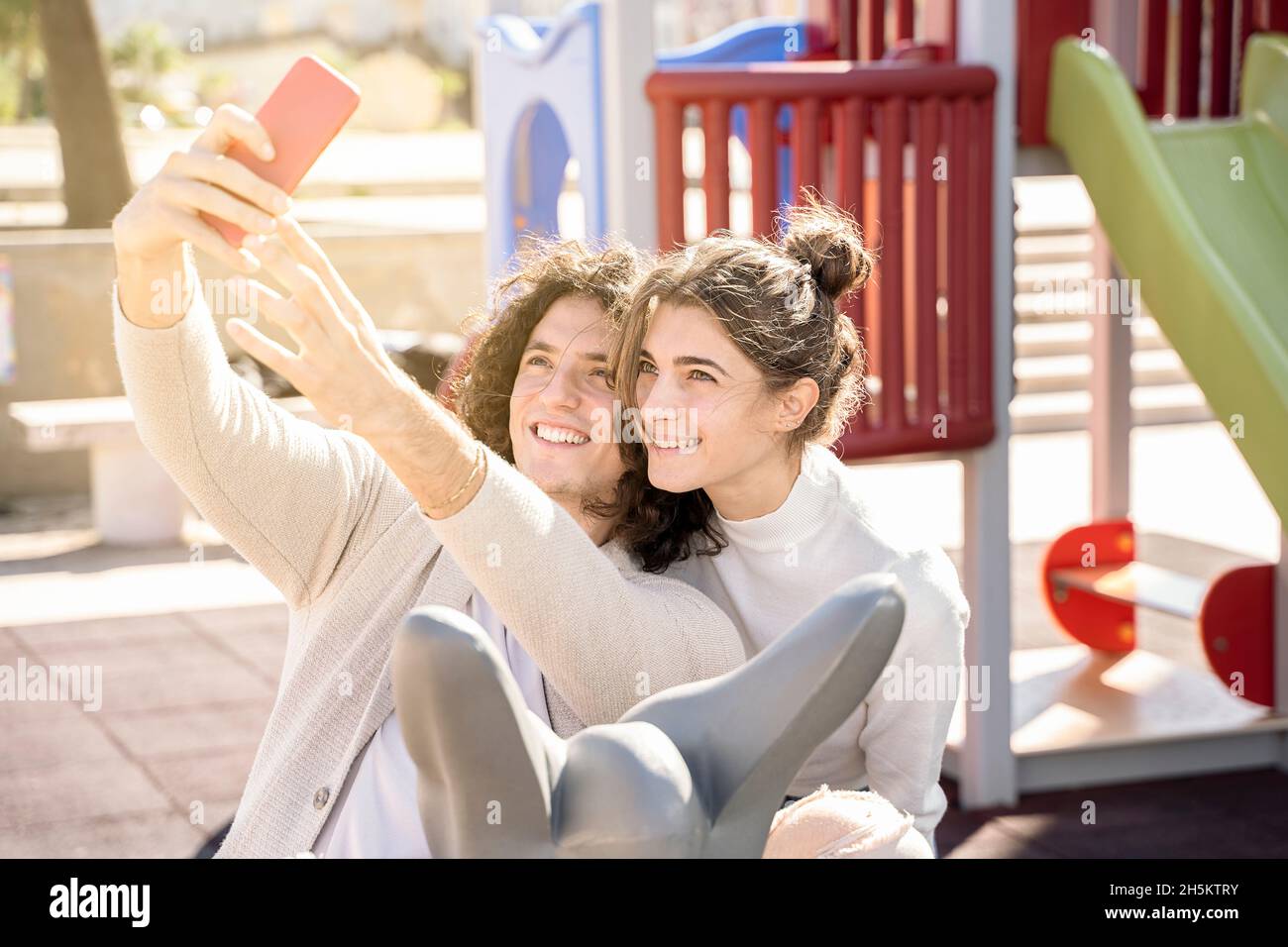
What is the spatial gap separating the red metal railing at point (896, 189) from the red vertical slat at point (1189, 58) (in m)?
0.90

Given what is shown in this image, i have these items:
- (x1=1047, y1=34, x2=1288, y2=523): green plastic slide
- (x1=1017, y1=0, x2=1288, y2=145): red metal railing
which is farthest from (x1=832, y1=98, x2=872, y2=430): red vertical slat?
(x1=1017, y1=0, x2=1288, y2=145): red metal railing

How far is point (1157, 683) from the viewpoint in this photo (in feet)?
14.4

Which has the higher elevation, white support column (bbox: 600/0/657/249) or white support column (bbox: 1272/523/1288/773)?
white support column (bbox: 600/0/657/249)

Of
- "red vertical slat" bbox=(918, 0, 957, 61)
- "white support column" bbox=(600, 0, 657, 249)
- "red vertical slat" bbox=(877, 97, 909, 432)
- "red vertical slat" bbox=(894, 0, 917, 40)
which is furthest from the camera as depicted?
"red vertical slat" bbox=(894, 0, 917, 40)

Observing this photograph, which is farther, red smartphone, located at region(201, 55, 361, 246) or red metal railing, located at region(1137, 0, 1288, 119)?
Answer: red metal railing, located at region(1137, 0, 1288, 119)

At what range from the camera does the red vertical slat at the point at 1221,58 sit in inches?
166

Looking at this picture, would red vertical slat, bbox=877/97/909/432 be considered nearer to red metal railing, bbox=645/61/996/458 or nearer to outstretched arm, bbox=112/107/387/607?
red metal railing, bbox=645/61/996/458

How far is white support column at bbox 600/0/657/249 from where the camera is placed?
336 cm

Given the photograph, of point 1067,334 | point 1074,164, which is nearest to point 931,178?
point 1074,164

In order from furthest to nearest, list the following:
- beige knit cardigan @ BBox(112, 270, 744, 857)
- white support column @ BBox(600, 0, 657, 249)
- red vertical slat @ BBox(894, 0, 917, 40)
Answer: red vertical slat @ BBox(894, 0, 917, 40), white support column @ BBox(600, 0, 657, 249), beige knit cardigan @ BBox(112, 270, 744, 857)

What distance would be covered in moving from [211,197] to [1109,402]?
3.60 meters

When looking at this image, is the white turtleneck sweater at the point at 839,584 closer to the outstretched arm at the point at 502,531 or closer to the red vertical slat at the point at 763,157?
the outstretched arm at the point at 502,531

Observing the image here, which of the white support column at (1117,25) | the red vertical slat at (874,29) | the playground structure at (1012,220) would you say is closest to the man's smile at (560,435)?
the playground structure at (1012,220)
